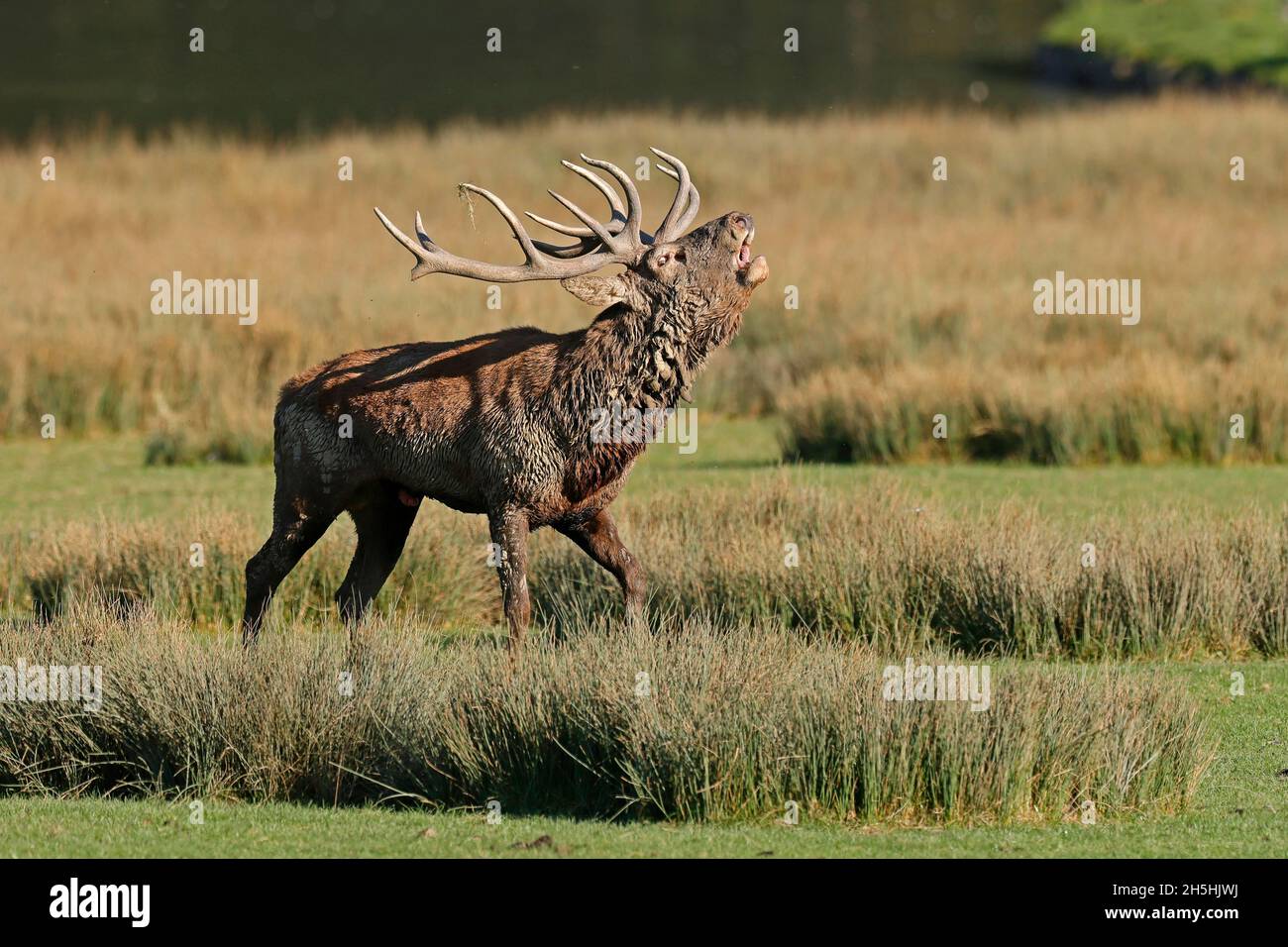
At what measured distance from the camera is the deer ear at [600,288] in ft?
36.4

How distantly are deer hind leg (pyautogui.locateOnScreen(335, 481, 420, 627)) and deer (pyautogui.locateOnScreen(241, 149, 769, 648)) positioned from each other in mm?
187

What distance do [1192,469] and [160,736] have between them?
12242mm

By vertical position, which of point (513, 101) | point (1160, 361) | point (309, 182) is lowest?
point (1160, 361)

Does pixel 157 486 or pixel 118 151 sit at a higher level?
pixel 118 151


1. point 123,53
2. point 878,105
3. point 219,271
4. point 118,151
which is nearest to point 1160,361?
point 219,271

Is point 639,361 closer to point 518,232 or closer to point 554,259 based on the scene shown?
point 554,259

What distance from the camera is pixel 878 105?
56.2 meters

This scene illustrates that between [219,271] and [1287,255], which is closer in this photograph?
[219,271]

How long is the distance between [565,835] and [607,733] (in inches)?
30.2

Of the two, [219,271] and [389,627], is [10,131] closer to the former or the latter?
[219,271]

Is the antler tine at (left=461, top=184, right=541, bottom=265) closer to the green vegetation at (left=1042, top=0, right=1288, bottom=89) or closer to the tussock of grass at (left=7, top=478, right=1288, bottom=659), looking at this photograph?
the tussock of grass at (left=7, top=478, right=1288, bottom=659)

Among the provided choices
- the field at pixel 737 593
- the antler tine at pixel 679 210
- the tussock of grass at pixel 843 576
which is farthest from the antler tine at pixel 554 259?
the tussock of grass at pixel 843 576

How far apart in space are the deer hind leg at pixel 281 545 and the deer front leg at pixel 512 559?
1.03 metres

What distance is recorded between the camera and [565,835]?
30.0 ft
